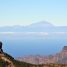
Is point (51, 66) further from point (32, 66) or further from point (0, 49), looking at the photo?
point (0, 49)

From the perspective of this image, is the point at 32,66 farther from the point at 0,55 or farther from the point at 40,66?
the point at 0,55

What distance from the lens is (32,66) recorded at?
120 metres

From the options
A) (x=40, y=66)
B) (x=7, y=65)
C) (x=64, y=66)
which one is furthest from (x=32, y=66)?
(x=7, y=65)

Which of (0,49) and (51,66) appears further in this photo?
(51,66)

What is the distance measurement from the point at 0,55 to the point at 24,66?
249 feet

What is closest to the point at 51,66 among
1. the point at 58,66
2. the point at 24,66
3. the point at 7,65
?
the point at 58,66


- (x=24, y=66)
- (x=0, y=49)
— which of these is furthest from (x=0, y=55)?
(x=24, y=66)

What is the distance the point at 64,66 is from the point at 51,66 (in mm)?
5499

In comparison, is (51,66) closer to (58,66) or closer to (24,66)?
(58,66)

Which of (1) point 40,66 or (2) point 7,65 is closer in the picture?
(2) point 7,65

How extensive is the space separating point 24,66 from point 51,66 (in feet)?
37.7

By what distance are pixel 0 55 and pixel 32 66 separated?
258 feet

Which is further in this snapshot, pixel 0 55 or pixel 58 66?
pixel 58 66

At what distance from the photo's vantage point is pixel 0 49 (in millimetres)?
42188
